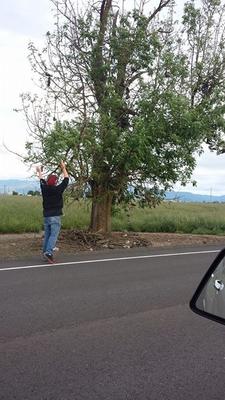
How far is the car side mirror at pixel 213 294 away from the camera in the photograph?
2672 mm

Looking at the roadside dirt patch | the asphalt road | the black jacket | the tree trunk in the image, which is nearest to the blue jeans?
the black jacket

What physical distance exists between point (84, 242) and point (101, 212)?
1.75 m

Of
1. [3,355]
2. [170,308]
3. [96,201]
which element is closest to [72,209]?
[96,201]

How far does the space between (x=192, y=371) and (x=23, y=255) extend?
8.07 m

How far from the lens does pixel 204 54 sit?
17125mm

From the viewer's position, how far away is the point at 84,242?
48.2 feet

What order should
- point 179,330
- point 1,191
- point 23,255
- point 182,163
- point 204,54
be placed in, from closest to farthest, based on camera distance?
point 179,330, point 23,255, point 182,163, point 204,54, point 1,191

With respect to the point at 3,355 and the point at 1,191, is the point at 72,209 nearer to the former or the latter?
the point at 3,355

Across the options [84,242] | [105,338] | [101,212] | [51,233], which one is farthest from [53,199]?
[105,338]

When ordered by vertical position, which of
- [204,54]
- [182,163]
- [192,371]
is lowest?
[192,371]

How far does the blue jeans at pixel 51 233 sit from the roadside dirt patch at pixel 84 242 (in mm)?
1015

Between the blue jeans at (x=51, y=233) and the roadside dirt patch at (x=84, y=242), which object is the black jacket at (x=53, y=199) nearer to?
the blue jeans at (x=51, y=233)

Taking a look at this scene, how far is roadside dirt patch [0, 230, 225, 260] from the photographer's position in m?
13.3

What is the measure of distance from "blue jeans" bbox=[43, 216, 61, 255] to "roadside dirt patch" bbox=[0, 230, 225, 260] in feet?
3.33
